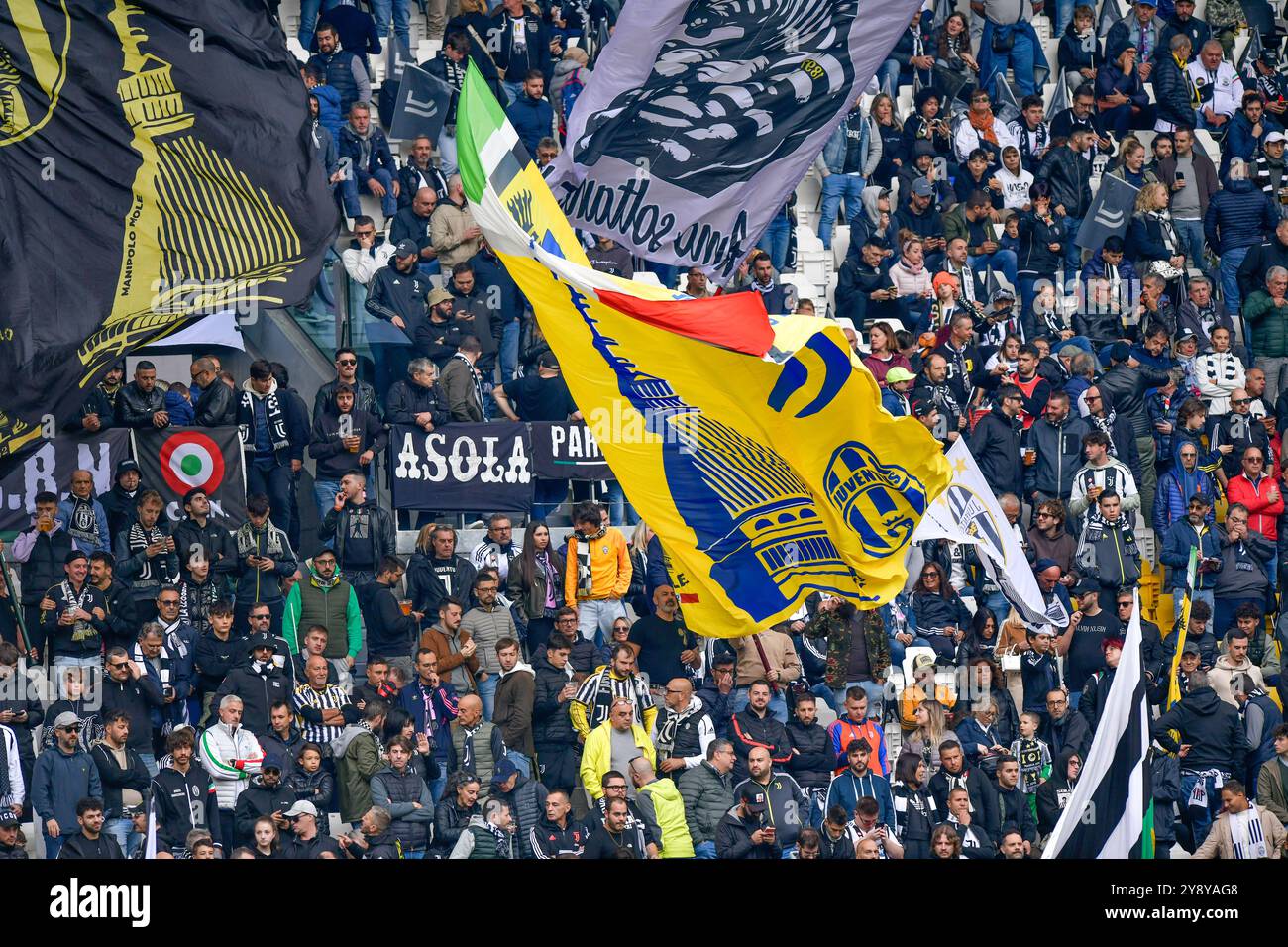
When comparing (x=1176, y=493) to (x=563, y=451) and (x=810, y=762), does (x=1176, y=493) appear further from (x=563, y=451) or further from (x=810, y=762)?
(x=563, y=451)

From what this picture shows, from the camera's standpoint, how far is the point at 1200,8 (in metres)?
24.0

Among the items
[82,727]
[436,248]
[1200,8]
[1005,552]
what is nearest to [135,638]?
[82,727]

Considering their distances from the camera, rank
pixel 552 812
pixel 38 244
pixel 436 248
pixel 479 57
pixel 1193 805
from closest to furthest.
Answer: pixel 38 244, pixel 552 812, pixel 1193 805, pixel 436 248, pixel 479 57

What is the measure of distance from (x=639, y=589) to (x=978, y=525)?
2.55 m

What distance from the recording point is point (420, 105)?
20094 millimetres

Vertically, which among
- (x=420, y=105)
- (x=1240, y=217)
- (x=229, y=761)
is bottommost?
(x=229, y=761)

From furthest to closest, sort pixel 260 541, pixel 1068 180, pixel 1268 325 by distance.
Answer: pixel 1068 180
pixel 1268 325
pixel 260 541

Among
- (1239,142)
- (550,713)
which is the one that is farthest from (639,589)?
(1239,142)

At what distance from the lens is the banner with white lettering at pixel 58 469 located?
1702 cm

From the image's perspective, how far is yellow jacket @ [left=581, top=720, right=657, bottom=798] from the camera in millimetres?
16062

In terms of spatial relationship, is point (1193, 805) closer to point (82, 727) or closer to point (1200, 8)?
point (82, 727)

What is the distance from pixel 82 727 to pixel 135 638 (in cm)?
78

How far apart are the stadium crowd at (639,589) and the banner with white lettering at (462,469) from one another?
0.18 meters
